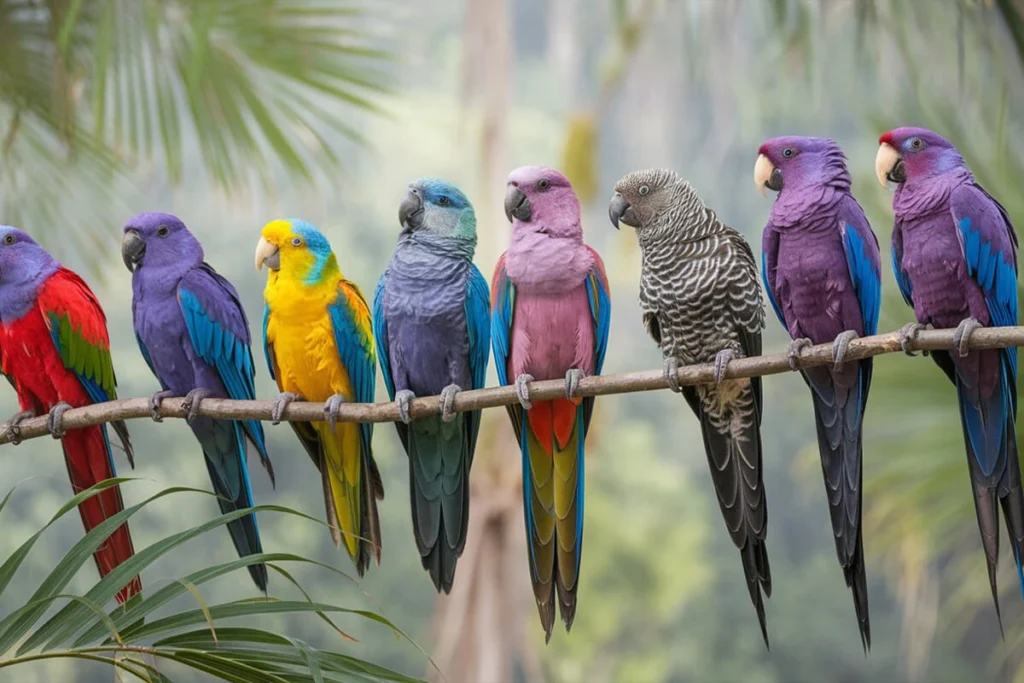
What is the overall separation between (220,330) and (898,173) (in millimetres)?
1334

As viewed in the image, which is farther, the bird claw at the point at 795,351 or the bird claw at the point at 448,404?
the bird claw at the point at 448,404

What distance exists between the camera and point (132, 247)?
2.21m

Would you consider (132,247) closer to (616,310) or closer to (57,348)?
(57,348)

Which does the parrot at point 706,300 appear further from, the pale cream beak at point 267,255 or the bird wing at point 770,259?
the pale cream beak at point 267,255

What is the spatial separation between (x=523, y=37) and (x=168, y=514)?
5087mm

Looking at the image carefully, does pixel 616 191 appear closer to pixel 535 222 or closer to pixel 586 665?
pixel 535 222

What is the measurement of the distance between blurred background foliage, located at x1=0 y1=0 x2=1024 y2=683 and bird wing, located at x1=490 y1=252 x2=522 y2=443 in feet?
5.70

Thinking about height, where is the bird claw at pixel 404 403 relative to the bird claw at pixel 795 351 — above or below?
below

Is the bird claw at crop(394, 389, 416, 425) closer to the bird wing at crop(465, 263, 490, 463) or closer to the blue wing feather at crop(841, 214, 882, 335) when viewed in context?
the bird wing at crop(465, 263, 490, 463)

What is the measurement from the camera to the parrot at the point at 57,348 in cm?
229

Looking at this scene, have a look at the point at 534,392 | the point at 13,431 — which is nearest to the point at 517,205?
the point at 534,392

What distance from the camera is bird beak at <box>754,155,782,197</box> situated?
207 centimetres

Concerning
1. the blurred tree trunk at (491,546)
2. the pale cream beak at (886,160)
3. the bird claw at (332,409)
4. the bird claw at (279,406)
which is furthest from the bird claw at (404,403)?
the blurred tree trunk at (491,546)

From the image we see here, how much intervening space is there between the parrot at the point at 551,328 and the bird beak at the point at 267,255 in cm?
47
